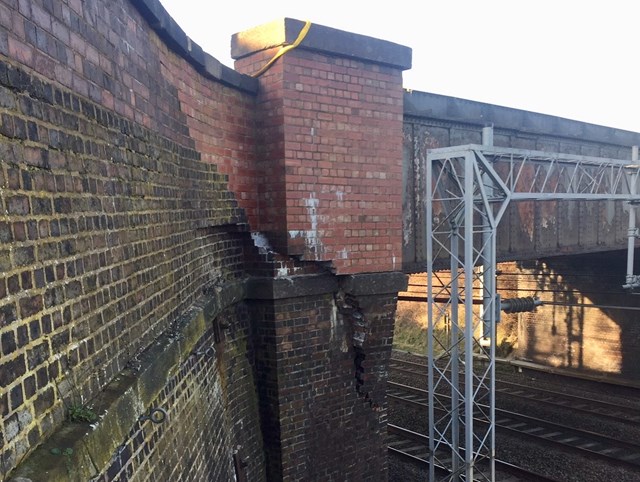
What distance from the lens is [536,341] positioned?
18578mm

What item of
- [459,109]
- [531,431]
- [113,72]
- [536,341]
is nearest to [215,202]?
[113,72]

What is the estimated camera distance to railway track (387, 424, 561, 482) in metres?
9.44

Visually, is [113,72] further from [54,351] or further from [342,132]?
[342,132]

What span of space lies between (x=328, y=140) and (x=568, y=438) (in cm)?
960

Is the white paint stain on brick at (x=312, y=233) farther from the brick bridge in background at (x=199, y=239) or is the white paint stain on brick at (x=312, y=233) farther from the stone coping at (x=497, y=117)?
the stone coping at (x=497, y=117)

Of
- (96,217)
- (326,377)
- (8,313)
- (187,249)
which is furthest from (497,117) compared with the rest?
(8,313)

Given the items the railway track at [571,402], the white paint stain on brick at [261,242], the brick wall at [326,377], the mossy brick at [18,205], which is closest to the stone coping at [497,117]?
the brick wall at [326,377]

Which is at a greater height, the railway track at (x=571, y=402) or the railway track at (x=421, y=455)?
the railway track at (x=421, y=455)

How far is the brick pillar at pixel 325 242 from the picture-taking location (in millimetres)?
5945

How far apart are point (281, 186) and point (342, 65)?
5.65 feet

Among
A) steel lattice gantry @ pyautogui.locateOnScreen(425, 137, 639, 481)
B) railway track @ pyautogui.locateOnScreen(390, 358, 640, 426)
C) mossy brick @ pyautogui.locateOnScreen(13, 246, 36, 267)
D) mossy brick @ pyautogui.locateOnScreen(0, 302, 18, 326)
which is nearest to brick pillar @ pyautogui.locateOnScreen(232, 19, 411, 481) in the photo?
steel lattice gantry @ pyautogui.locateOnScreen(425, 137, 639, 481)

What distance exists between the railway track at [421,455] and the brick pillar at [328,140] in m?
5.00

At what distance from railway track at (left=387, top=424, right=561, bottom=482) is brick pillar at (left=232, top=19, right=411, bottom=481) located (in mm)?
3295

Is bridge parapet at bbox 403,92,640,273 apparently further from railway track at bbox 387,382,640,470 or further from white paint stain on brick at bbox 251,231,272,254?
railway track at bbox 387,382,640,470
